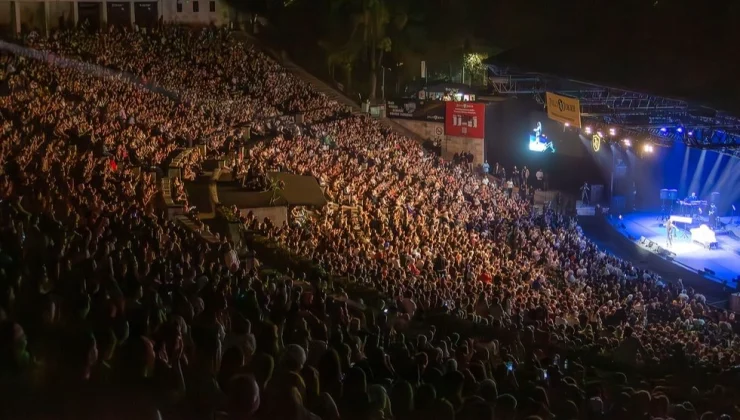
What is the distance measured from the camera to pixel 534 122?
3381 centimetres

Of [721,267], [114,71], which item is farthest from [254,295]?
[114,71]

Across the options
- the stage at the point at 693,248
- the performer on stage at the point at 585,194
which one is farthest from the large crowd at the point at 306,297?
the performer on stage at the point at 585,194

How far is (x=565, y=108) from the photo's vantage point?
24406mm

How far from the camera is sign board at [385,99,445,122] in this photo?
116 feet

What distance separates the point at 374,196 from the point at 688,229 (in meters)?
12.1

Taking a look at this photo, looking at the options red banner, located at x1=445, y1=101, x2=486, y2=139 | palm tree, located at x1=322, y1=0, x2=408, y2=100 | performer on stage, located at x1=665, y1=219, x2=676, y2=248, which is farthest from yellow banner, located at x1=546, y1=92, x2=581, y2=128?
palm tree, located at x1=322, y1=0, x2=408, y2=100

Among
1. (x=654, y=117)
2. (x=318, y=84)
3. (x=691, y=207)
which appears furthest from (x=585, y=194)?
(x=318, y=84)

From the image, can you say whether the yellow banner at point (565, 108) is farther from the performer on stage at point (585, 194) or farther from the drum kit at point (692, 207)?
the drum kit at point (692, 207)

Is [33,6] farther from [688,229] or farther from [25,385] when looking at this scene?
[25,385]

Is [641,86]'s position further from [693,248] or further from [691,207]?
[691,207]

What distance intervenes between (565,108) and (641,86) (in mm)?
4254

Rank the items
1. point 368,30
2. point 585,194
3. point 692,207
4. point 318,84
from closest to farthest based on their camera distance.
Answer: point 692,207, point 585,194, point 368,30, point 318,84

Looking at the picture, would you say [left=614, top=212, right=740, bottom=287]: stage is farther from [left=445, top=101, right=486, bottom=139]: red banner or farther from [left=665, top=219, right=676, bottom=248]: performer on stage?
[left=445, top=101, right=486, bottom=139]: red banner

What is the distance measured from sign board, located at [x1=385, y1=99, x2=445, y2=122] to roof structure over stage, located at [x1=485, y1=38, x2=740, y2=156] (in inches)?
251
